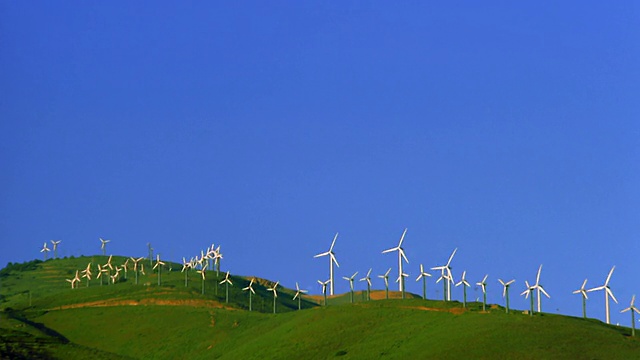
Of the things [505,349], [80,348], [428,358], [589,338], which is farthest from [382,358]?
[80,348]

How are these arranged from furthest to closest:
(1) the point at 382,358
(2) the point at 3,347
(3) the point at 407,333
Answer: (3) the point at 407,333, (1) the point at 382,358, (2) the point at 3,347

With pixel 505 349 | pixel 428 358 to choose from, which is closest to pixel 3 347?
pixel 428 358

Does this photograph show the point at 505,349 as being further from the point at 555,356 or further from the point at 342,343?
the point at 342,343

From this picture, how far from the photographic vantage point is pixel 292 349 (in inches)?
7840

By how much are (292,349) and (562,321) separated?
51839 mm

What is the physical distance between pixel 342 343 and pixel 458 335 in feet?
→ 76.2

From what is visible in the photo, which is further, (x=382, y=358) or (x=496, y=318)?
(x=496, y=318)

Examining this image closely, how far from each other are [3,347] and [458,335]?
3102 inches

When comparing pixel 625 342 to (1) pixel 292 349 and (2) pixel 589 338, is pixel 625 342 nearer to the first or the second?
(2) pixel 589 338

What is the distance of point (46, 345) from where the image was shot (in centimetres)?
18612

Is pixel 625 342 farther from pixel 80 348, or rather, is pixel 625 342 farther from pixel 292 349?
pixel 80 348

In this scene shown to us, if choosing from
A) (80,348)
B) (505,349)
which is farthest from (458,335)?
(80,348)

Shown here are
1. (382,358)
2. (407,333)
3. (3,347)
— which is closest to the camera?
(3,347)

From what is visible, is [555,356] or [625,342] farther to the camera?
[625,342]
